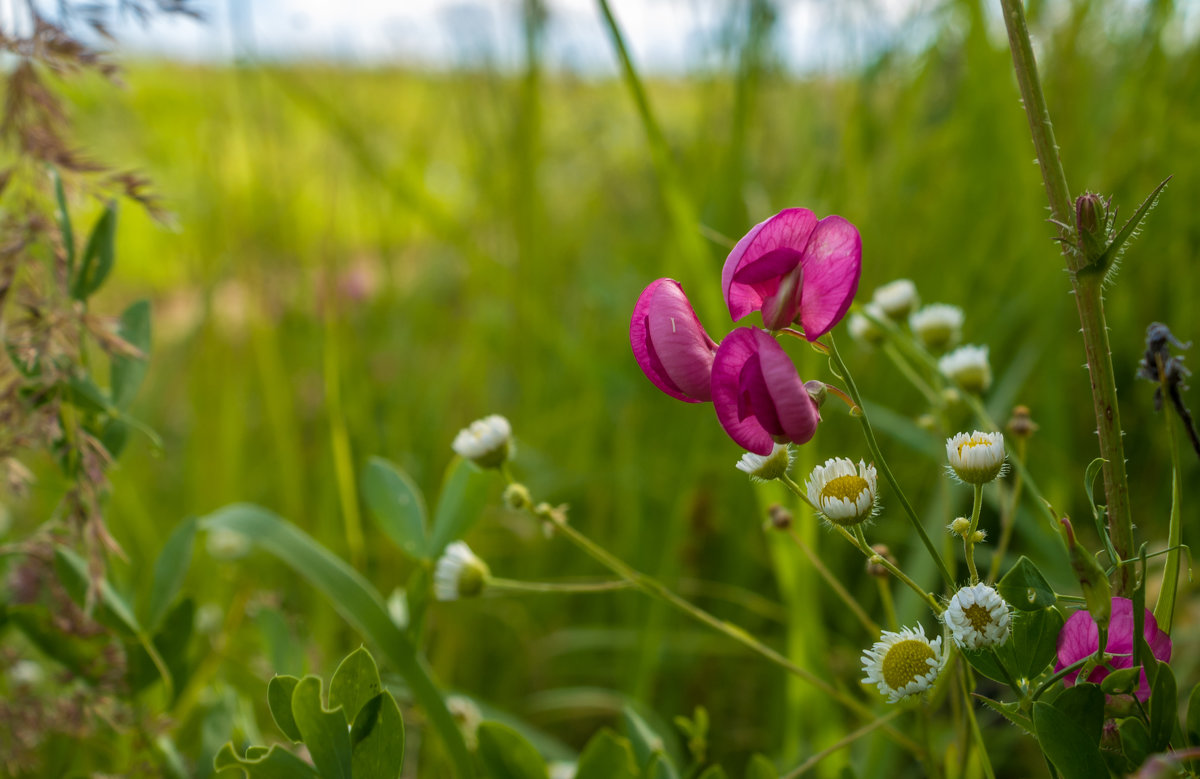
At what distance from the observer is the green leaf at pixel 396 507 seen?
0.50 m

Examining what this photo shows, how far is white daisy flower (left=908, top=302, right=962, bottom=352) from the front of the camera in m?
0.55

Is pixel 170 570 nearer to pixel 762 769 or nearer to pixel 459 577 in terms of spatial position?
pixel 459 577

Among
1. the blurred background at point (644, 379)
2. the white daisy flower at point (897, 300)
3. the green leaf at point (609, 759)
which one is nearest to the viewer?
the green leaf at point (609, 759)

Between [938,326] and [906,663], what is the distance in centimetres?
31

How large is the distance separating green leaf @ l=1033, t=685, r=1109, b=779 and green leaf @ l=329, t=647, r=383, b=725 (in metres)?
0.21

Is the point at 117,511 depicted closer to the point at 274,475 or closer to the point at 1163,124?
the point at 274,475

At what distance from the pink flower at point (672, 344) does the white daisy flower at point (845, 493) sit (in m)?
0.05

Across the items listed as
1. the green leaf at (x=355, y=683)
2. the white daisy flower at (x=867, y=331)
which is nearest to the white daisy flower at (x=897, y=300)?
the white daisy flower at (x=867, y=331)

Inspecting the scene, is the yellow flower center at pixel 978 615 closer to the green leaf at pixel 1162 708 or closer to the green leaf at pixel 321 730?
the green leaf at pixel 1162 708

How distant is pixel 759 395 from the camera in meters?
0.27

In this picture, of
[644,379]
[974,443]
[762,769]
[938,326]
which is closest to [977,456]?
[974,443]

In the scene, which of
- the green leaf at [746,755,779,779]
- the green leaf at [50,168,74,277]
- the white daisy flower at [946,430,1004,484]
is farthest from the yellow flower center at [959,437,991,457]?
the green leaf at [50,168,74,277]

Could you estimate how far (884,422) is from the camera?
87 centimetres

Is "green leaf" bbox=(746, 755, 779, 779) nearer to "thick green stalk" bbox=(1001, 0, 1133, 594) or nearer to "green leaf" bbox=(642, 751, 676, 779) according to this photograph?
"green leaf" bbox=(642, 751, 676, 779)
